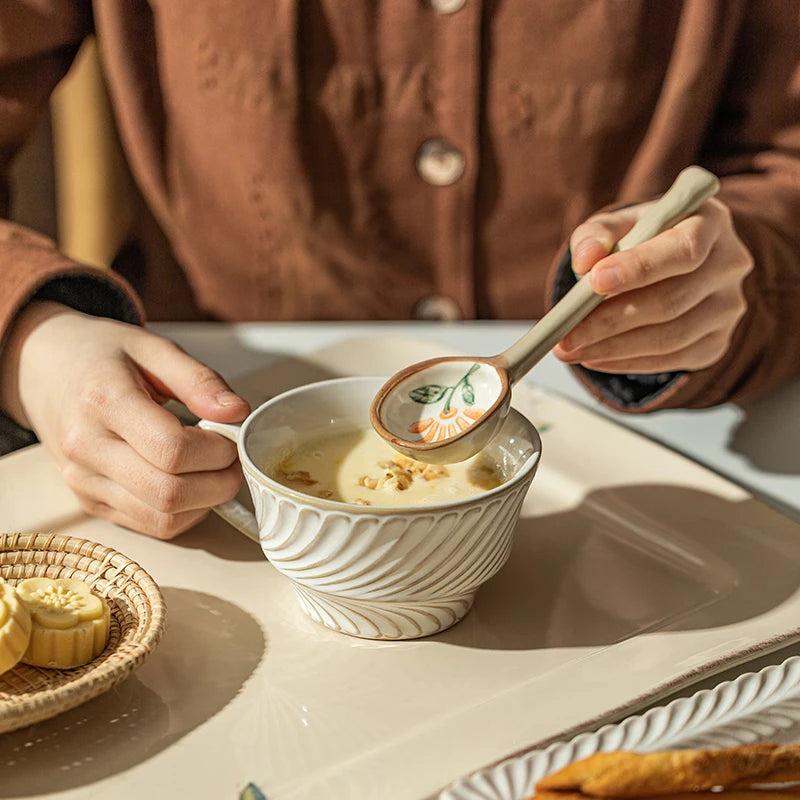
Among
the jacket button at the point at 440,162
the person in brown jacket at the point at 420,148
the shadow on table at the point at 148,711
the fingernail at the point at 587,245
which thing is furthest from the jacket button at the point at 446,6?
the shadow on table at the point at 148,711

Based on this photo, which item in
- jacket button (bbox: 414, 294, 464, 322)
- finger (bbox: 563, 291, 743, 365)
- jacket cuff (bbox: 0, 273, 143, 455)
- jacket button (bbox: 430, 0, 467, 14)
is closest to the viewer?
finger (bbox: 563, 291, 743, 365)

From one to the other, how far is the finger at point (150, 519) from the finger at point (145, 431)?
42 millimetres

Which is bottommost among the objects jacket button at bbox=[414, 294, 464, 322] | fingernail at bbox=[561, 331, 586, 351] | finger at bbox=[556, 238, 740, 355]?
jacket button at bbox=[414, 294, 464, 322]

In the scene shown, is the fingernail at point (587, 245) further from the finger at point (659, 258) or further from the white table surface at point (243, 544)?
the white table surface at point (243, 544)

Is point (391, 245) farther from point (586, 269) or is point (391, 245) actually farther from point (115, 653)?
point (115, 653)

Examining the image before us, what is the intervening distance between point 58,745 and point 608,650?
13.0 inches

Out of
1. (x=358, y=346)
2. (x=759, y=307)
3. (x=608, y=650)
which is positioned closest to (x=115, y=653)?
(x=608, y=650)

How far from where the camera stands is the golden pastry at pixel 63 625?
23.0 inches

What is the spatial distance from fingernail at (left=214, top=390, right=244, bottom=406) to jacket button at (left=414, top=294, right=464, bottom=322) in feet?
1.79

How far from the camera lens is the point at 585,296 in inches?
29.5

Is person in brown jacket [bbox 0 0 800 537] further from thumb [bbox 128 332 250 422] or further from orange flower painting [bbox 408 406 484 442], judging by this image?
orange flower painting [bbox 408 406 484 442]

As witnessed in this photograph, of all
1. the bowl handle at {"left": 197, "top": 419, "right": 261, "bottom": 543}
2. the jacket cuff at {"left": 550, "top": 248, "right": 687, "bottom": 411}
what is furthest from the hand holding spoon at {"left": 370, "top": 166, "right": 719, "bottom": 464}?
the jacket cuff at {"left": 550, "top": 248, "right": 687, "bottom": 411}

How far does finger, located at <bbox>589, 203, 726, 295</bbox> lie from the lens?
75 centimetres

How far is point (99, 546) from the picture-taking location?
2.24 feet
